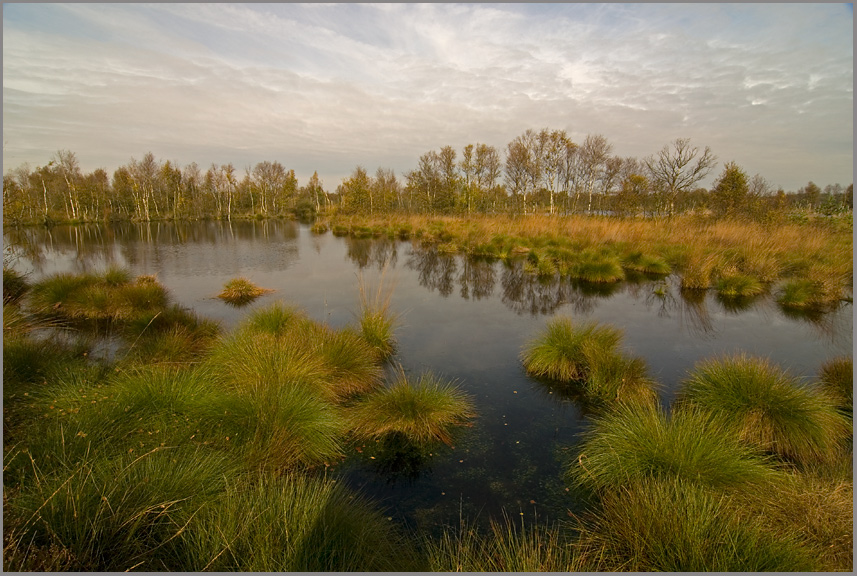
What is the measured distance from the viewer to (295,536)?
2162 millimetres

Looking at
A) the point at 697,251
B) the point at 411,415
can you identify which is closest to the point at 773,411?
the point at 411,415

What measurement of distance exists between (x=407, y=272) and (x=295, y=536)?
11.4 m

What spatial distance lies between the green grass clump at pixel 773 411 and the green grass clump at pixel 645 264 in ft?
30.7

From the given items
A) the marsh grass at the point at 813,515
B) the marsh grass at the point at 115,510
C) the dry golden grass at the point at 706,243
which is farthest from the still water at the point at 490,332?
the dry golden grass at the point at 706,243

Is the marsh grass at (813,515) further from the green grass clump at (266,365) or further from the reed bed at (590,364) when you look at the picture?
the green grass clump at (266,365)

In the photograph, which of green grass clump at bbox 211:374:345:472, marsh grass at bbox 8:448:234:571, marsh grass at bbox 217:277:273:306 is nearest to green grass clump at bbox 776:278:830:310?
green grass clump at bbox 211:374:345:472

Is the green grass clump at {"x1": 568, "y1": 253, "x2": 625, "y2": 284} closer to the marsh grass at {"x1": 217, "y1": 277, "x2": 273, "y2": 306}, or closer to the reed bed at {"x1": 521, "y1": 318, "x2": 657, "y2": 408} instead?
the reed bed at {"x1": 521, "y1": 318, "x2": 657, "y2": 408}

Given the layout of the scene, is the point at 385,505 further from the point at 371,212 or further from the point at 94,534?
the point at 371,212

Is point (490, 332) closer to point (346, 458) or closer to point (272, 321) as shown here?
point (272, 321)

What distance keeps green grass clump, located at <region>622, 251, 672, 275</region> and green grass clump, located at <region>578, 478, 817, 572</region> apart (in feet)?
38.4

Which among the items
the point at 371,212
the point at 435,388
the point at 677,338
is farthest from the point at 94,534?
the point at 371,212

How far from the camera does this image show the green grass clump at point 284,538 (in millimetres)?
2051

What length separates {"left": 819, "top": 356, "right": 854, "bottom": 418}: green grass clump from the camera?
421cm

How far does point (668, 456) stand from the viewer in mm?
2930
